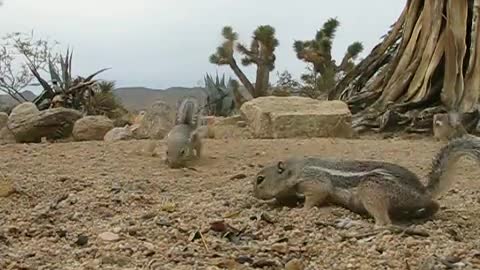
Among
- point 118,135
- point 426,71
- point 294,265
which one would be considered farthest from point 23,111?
point 294,265

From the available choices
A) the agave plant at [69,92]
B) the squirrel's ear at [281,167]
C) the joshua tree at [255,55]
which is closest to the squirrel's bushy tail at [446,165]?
the squirrel's ear at [281,167]

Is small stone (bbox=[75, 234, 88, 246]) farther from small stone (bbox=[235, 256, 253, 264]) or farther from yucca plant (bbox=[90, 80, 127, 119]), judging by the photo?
yucca plant (bbox=[90, 80, 127, 119])

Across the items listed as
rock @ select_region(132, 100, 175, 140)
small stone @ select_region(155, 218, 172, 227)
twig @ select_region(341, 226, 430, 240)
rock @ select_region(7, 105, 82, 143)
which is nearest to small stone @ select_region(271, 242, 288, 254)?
twig @ select_region(341, 226, 430, 240)

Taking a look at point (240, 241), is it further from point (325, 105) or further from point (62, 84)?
point (62, 84)

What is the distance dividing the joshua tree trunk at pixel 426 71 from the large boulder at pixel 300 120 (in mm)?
831

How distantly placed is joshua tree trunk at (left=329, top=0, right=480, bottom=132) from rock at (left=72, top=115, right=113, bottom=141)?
3.18 metres

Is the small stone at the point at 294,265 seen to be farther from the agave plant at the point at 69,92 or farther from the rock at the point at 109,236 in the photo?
the agave plant at the point at 69,92

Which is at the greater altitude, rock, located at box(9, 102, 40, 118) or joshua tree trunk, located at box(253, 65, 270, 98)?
joshua tree trunk, located at box(253, 65, 270, 98)

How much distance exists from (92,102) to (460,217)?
10.4 meters

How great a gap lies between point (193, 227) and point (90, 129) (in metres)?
6.41

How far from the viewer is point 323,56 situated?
19.0 m

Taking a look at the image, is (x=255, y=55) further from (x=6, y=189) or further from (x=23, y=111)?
(x=6, y=189)

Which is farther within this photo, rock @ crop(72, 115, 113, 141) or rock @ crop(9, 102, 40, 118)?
rock @ crop(9, 102, 40, 118)

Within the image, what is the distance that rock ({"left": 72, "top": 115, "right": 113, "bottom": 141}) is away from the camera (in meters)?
10.7
